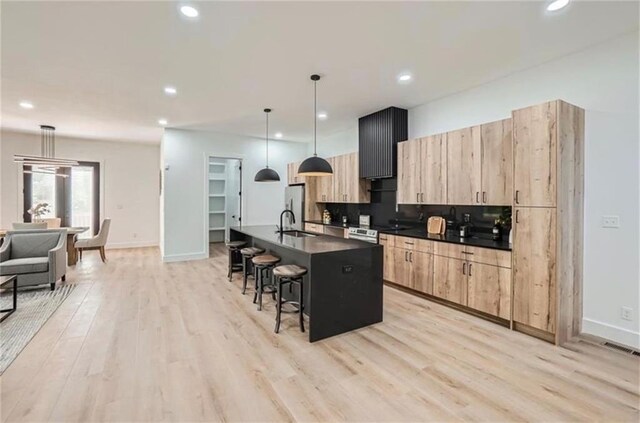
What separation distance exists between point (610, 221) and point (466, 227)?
1435mm

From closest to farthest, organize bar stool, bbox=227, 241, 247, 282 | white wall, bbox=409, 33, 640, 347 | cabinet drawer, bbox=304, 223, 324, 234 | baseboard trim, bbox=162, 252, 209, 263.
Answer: white wall, bbox=409, 33, 640, 347
bar stool, bbox=227, 241, 247, 282
cabinet drawer, bbox=304, 223, 324, 234
baseboard trim, bbox=162, 252, 209, 263

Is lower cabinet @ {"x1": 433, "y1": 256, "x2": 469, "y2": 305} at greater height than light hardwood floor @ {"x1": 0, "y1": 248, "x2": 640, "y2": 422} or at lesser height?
greater

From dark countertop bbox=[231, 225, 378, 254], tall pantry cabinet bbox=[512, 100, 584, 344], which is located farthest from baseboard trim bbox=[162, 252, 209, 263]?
tall pantry cabinet bbox=[512, 100, 584, 344]

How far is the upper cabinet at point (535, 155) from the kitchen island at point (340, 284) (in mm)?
1619

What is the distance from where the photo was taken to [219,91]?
436 centimetres

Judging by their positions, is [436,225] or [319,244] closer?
[319,244]

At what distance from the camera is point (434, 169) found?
14.2ft

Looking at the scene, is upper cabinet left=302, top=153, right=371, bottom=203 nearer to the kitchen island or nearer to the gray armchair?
the kitchen island

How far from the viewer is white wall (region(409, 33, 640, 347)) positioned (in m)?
2.85

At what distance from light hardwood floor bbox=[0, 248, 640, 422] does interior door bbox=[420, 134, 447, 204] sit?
5.15 feet

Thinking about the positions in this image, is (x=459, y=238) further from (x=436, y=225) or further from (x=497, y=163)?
(x=497, y=163)

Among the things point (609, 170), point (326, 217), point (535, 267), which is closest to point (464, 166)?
point (609, 170)

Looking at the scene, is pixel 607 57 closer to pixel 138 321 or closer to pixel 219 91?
pixel 219 91

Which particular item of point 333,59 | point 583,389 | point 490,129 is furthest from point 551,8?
point 583,389
